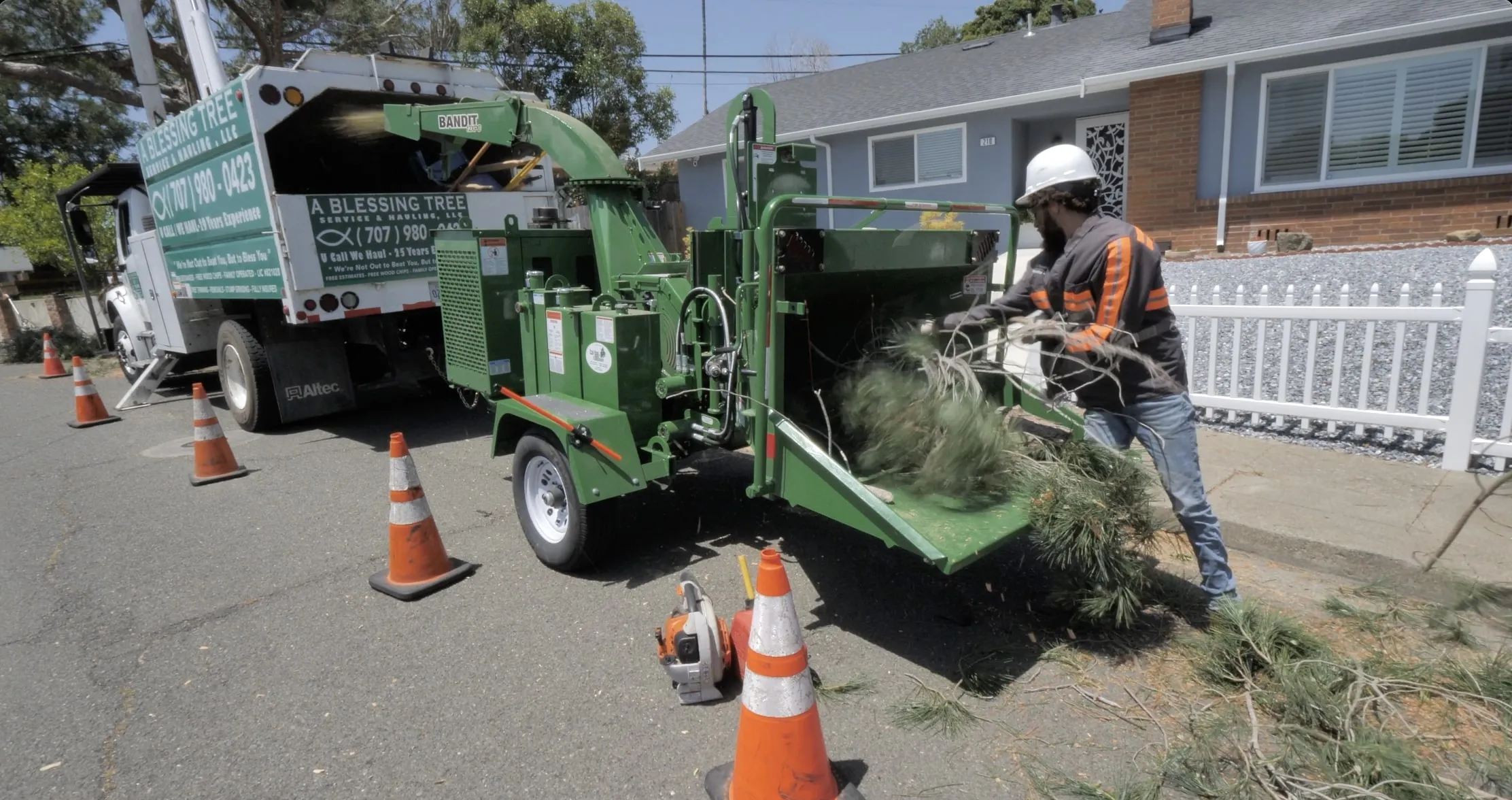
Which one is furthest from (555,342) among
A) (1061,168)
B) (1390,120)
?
(1390,120)

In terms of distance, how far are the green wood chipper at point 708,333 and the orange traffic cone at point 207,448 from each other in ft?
8.65

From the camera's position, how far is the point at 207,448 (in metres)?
6.36

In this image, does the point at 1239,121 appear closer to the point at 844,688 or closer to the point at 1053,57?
the point at 1053,57

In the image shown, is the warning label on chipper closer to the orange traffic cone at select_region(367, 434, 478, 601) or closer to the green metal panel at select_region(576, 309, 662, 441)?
the green metal panel at select_region(576, 309, 662, 441)

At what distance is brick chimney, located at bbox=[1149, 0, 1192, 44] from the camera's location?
39.2ft

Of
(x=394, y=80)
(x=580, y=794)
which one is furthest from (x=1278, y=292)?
(x=394, y=80)

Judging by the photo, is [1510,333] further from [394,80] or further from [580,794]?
[394,80]

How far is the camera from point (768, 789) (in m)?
2.42

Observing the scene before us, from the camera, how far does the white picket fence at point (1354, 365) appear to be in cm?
471

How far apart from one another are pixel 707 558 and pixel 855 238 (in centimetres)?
191

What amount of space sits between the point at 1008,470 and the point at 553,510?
240 cm

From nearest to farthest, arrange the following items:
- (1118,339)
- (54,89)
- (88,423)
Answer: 1. (1118,339)
2. (88,423)
3. (54,89)

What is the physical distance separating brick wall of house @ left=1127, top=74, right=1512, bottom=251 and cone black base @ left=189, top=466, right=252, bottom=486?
11.6 metres

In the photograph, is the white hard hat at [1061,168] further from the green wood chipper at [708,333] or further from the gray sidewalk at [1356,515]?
the gray sidewalk at [1356,515]
